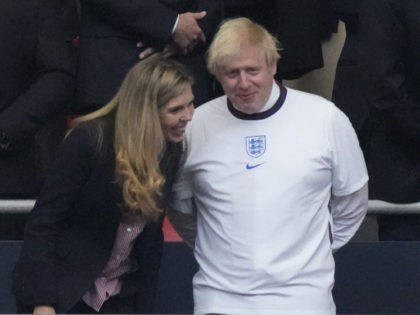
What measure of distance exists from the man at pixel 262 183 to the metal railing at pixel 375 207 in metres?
0.48

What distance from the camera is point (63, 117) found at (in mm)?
5703

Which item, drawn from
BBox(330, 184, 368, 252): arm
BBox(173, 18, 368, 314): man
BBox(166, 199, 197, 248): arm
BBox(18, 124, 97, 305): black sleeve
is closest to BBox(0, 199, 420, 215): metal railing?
BBox(330, 184, 368, 252): arm

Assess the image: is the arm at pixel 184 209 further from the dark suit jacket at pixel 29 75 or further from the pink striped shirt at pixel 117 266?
the dark suit jacket at pixel 29 75

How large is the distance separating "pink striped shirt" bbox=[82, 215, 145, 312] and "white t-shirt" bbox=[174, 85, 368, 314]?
0.24 metres

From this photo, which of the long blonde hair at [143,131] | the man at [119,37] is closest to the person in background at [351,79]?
the man at [119,37]

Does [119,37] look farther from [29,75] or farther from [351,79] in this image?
[351,79]

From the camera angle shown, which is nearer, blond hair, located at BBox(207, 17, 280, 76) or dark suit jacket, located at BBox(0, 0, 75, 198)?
blond hair, located at BBox(207, 17, 280, 76)

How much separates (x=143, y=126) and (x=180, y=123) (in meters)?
0.15

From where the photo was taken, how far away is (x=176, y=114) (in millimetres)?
4445

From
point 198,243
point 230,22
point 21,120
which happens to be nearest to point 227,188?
point 198,243

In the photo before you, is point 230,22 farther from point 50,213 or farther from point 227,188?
point 50,213

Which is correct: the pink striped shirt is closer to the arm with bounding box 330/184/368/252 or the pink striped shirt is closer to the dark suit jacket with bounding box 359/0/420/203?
Answer: the arm with bounding box 330/184/368/252

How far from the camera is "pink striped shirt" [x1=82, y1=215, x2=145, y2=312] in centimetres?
453

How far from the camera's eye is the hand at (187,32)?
5273 mm
